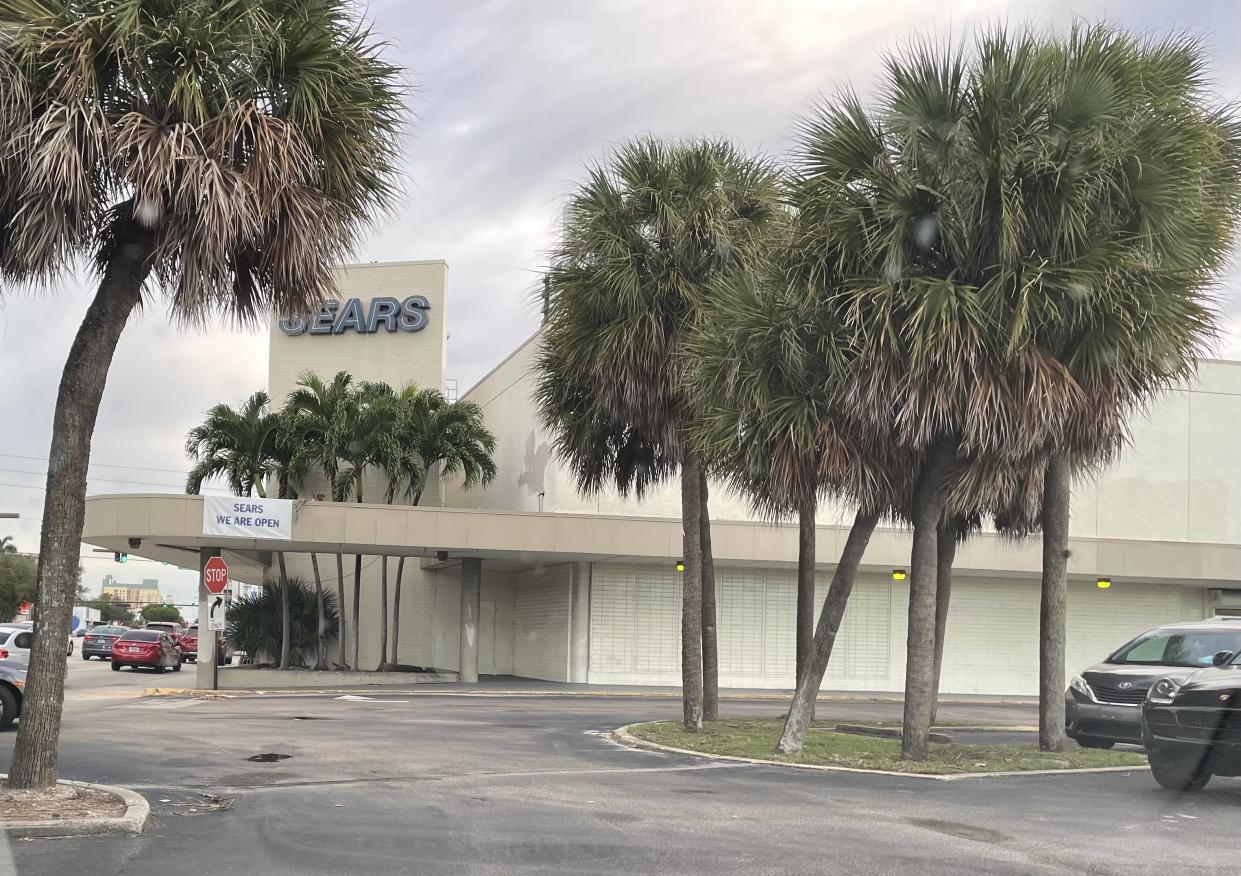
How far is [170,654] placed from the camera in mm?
44812

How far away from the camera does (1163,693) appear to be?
12.8 meters

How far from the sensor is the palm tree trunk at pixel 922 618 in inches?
594

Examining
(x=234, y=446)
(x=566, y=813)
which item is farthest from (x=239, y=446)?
(x=566, y=813)

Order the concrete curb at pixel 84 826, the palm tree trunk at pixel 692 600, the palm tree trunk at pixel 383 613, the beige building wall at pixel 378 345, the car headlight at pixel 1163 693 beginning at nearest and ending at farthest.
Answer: the concrete curb at pixel 84 826 < the car headlight at pixel 1163 693 < the palm tree trunk at pixel 692 600 < the palm tree trunk at pixel 383 613 < the beige building wall at pixel 378 345

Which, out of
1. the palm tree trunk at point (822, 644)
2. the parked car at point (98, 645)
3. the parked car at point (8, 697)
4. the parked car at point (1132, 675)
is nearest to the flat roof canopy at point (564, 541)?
the parked car at point (1132, 675)

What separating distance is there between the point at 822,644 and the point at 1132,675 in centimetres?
396

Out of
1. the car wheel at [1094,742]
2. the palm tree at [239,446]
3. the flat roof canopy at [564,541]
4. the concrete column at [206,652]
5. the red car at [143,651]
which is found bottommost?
the red car at [143,651]

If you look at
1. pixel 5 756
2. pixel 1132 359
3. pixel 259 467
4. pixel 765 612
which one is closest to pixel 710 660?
pixel 1132 359

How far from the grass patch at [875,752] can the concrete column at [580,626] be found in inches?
557

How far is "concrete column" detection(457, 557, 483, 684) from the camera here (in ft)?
111

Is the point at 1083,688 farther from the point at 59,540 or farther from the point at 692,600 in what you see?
the point at 59,540

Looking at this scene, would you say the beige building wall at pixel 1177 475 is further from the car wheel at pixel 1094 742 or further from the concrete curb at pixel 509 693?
the car wheel at pixel 1094 742

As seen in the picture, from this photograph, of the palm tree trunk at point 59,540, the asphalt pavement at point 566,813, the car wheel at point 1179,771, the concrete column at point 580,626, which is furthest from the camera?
the concrete column at point 580,626

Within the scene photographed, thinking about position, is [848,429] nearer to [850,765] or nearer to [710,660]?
[850,765]
